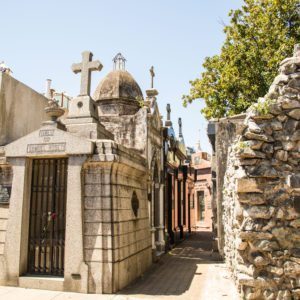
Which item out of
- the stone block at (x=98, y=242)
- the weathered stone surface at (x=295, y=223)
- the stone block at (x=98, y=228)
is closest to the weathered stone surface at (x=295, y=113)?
the weathered stone surface at (x=295, y=223)

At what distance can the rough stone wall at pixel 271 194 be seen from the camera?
5559mm

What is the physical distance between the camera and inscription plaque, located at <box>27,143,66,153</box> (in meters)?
6.96

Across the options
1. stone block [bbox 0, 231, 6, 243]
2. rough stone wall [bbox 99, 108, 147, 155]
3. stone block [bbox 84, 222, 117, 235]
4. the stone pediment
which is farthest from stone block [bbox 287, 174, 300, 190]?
rough stone wall [bbox 99, 108, 147, 155]

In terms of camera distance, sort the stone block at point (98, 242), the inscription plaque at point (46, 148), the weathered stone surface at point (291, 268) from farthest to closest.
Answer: the inscription plaque at point (46, 148), the stone block at point (98, 242), the weathered stone surface at point (291, 268)

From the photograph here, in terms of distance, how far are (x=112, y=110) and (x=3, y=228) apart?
728 centimetres

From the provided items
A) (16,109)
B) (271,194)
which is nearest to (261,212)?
(271,194)

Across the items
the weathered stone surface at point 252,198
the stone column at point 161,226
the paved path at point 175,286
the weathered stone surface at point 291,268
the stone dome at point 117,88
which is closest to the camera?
the weathered stone surface at point 291,268

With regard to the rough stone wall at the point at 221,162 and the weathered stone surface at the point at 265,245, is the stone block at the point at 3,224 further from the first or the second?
the rough stone wall at the point at 221,162

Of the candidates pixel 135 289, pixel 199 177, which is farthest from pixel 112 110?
pixel 199 177

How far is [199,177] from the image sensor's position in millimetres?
31000

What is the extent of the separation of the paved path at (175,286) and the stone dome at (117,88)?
651cm

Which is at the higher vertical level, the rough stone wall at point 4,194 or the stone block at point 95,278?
the rough stone wall at point 4,194

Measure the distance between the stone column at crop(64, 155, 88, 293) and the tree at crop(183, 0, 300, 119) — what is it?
8.97 meters

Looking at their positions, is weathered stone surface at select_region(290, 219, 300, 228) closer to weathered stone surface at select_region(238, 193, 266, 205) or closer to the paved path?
weathered stone surface at select_region(238, 193, 266, 205)
